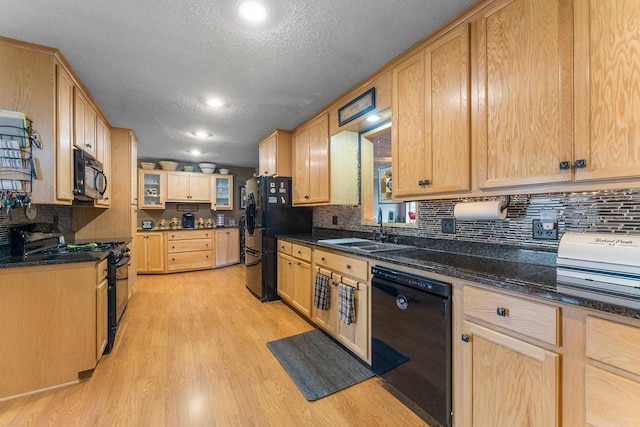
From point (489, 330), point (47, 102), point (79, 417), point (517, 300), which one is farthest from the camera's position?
point (47, 102)

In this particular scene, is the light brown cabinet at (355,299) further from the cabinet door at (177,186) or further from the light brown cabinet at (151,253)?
the cabinet door at (177,186)

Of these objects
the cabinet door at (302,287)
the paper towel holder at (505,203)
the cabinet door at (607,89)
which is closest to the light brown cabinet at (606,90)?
the cabinet door at (607,89)

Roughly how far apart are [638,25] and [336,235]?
2.76 m

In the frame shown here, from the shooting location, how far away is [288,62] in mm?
2102

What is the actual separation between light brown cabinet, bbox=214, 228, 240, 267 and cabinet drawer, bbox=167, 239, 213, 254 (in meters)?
0.19

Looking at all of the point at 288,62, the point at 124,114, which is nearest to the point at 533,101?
the point at 288,62

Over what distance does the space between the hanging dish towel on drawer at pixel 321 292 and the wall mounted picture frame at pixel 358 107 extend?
60.5 inches

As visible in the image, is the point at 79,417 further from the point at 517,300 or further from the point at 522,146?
the point at 522,146

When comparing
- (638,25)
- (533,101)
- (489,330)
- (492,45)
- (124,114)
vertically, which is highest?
(124,114)

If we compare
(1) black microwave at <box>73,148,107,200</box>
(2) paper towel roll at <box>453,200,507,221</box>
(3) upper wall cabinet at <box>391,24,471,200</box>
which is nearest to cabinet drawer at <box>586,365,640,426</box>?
(2) paper towel roll at <box>453,200,507,221</box>

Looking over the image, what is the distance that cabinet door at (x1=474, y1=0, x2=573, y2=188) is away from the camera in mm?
1213

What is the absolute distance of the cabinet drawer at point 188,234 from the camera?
517 cm

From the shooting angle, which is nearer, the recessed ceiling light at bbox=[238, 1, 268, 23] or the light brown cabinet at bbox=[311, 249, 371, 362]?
the recessed ceiling light at bbox=[238, 1, 268, 23]

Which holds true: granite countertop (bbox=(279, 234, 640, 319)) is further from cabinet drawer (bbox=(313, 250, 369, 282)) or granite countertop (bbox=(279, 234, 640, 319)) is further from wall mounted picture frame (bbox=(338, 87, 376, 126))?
wall mounted picture frame (bbox=(338, 87, 376, 126))
